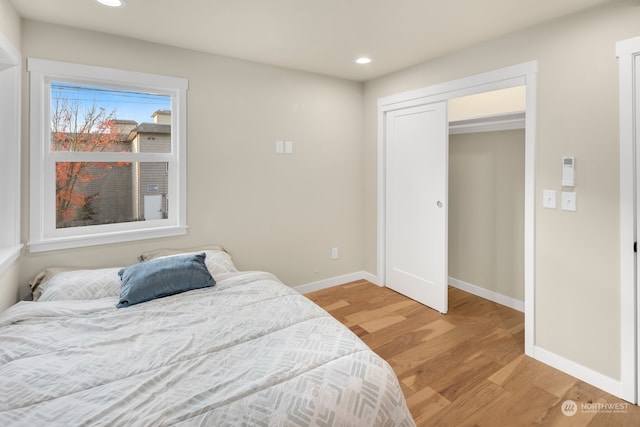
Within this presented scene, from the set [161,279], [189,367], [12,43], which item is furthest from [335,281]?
[12,43]

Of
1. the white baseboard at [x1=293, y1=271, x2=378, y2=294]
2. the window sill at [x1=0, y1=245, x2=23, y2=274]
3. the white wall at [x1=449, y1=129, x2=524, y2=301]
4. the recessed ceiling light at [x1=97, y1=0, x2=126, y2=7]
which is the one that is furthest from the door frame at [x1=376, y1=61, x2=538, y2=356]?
the window sill at [x1=0, y1=245, x2=23, y2=274]

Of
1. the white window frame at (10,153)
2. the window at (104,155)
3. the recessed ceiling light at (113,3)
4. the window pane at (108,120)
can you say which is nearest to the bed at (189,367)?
the white window frame at (10,153)

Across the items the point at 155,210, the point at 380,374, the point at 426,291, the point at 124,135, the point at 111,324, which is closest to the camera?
the point at 380,374

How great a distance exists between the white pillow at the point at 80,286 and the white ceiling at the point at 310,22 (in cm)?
172

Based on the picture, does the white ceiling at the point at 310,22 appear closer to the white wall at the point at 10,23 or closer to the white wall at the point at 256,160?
the white wall at the point at 10,23

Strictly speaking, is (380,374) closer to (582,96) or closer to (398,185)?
(582,96)

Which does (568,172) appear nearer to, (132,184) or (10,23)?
(132,184)

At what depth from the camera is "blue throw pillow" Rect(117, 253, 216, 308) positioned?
79.6 inches

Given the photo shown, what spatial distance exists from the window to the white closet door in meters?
2.10

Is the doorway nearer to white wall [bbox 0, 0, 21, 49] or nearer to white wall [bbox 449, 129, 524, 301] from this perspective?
white wall [bbox 449, 129, 524, 301]

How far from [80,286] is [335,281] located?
2.47 m

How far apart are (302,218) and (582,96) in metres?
2.49

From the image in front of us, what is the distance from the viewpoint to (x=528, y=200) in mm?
2389

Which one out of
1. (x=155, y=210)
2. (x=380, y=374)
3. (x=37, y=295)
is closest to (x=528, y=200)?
(x=380, y=374)
